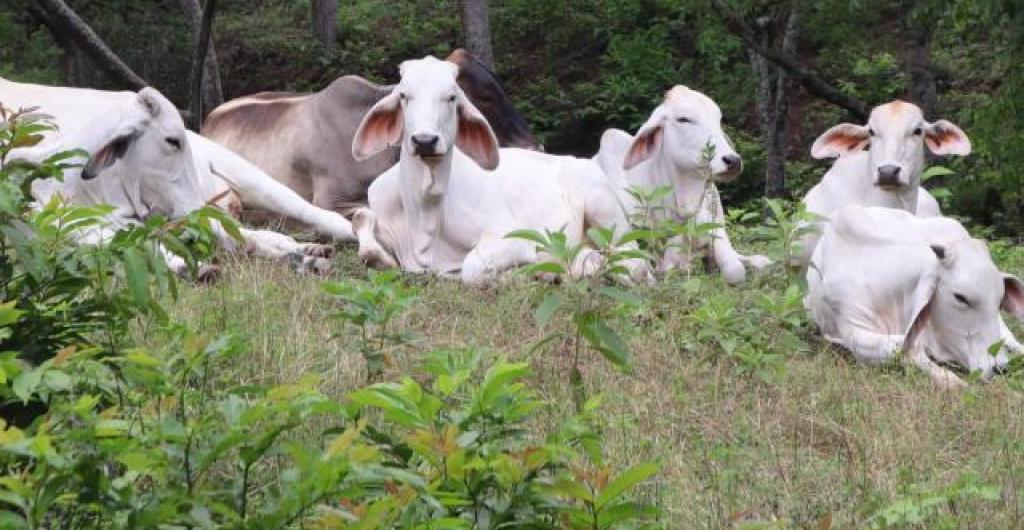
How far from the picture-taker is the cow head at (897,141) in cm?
962

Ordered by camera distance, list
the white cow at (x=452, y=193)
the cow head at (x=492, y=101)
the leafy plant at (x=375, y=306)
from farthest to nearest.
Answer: the cow head at (x=492, y=101)
the white cow at (x=452, y=193)
the leafy plant at (x=375, y=306)

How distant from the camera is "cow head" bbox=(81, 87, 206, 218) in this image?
8734 millimetres

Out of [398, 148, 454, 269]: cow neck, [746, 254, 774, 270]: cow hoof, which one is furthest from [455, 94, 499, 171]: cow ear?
[746, 254, 774, 270]: cow hoof

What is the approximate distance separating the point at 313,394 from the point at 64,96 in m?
6.40

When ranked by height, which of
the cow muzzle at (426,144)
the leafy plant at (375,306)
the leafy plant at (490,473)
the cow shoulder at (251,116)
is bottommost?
the cow shoulder at (251,116)

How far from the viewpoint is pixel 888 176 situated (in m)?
9.55

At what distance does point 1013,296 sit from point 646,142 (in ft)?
9.02

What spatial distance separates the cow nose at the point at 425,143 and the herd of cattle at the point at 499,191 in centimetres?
1

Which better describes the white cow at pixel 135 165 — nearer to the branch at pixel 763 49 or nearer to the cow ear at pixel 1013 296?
the cow ear at pixel 1013 296

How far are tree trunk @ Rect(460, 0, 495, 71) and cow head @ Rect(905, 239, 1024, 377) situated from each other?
9.01 metres

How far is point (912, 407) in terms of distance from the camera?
257 inches

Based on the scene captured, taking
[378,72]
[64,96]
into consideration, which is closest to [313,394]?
[64,96]

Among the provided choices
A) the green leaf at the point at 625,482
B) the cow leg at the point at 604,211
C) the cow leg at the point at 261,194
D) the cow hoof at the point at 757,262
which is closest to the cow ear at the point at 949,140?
the cow hoof at the point at 757,262

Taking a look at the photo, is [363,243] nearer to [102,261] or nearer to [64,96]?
[64,96]
